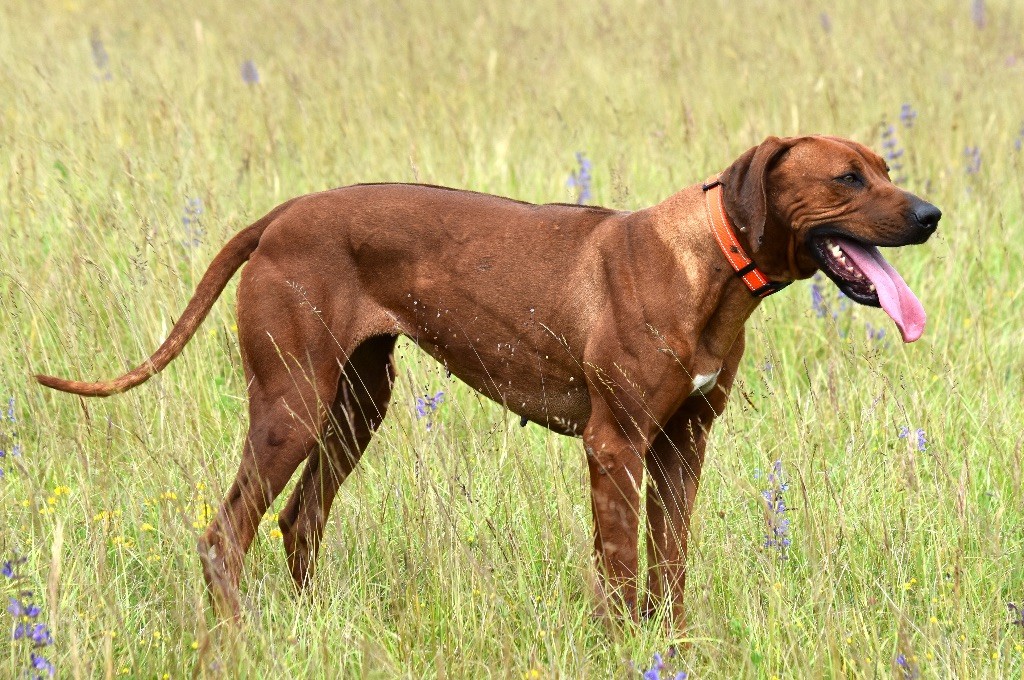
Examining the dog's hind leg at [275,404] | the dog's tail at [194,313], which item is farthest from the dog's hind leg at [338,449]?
the dog's tail at [194,313]

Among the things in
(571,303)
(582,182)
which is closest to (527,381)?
(571,303)

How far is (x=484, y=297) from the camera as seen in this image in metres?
3.25

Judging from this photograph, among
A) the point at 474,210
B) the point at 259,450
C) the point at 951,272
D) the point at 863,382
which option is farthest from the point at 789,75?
the point at 259,450

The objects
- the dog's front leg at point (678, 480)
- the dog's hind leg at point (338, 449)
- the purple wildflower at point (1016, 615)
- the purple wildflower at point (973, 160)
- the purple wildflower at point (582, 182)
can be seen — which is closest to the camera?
the purple wildflower at point (1016, 615)

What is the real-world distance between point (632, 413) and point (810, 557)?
58 centimetres

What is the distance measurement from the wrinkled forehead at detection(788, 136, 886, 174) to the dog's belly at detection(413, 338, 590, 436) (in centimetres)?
80

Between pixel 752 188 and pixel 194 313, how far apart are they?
4.97ft

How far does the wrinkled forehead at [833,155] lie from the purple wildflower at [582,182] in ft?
7.07

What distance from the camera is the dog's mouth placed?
2.82 m

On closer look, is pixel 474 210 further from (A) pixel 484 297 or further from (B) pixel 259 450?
(B) pixel 259 450

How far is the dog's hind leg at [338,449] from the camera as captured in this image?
3.47 metres

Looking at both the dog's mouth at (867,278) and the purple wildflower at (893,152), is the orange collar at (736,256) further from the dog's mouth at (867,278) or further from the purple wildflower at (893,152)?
the purple wildflower at (893,152)

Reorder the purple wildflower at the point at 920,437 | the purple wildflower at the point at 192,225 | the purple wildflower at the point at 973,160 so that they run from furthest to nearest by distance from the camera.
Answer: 1. the purple wildflower at the point at 973,160
2. the purple wildflower at the point at 192,225
3. the purple wildflower at the point at 920,437

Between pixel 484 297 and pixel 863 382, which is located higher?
pixel 484 297
